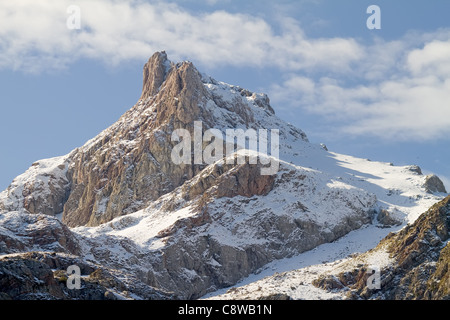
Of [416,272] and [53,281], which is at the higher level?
[416,272]

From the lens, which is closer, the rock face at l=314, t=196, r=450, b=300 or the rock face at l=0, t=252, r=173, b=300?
the rock face at l=0, t=252, r=173, b=300

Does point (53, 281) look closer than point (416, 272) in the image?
Yes

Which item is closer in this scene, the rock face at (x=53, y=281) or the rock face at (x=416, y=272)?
the rock face at (x=53, y=281)

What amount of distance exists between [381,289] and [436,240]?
48.6ft
